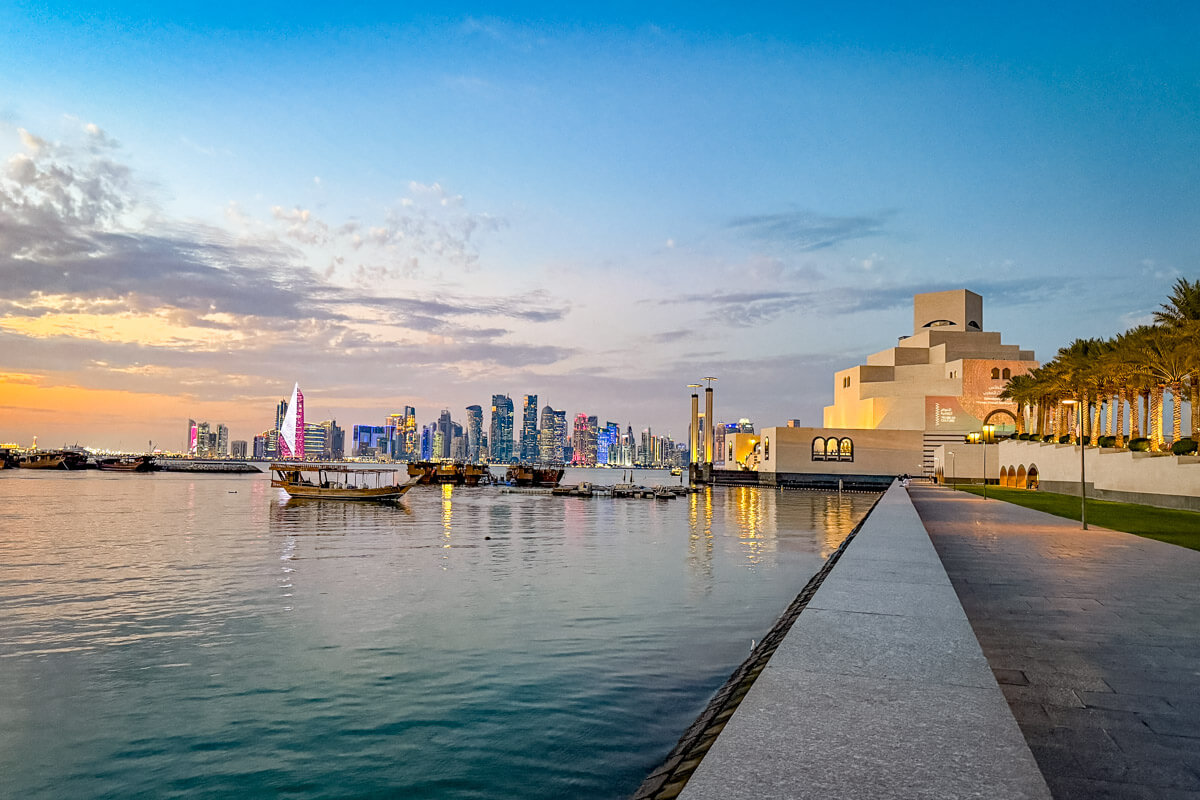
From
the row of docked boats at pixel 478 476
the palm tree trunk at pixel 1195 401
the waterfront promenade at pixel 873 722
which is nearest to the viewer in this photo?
the waterfront promenade at pixel 873 722

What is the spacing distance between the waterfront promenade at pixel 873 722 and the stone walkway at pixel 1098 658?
576mm

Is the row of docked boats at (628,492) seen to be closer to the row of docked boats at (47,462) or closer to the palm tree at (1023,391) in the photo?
the palm tree at (1023,391)

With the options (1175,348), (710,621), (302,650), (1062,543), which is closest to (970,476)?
(1175,348)

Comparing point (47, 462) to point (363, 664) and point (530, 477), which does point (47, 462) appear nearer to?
point (530, 477)

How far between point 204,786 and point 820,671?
6235 mm

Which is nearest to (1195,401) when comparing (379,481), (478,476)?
(478,476)

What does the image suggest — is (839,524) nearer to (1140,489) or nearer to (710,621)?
(1140,489)

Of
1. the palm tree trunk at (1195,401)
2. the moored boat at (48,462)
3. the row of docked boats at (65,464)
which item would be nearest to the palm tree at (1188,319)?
the palm tree trunk at (1195,401)

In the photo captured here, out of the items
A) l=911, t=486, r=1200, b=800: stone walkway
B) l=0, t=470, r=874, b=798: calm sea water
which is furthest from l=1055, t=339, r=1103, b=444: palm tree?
l=911, t=486, r=1200, b=800: stone walkway

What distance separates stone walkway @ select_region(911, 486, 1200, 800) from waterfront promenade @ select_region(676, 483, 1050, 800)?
58 centimetres

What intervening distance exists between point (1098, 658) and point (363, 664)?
1015 centimetres

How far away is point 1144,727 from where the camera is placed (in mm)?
6051

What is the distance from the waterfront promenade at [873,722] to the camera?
13.5 ft

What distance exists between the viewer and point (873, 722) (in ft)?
16.6
